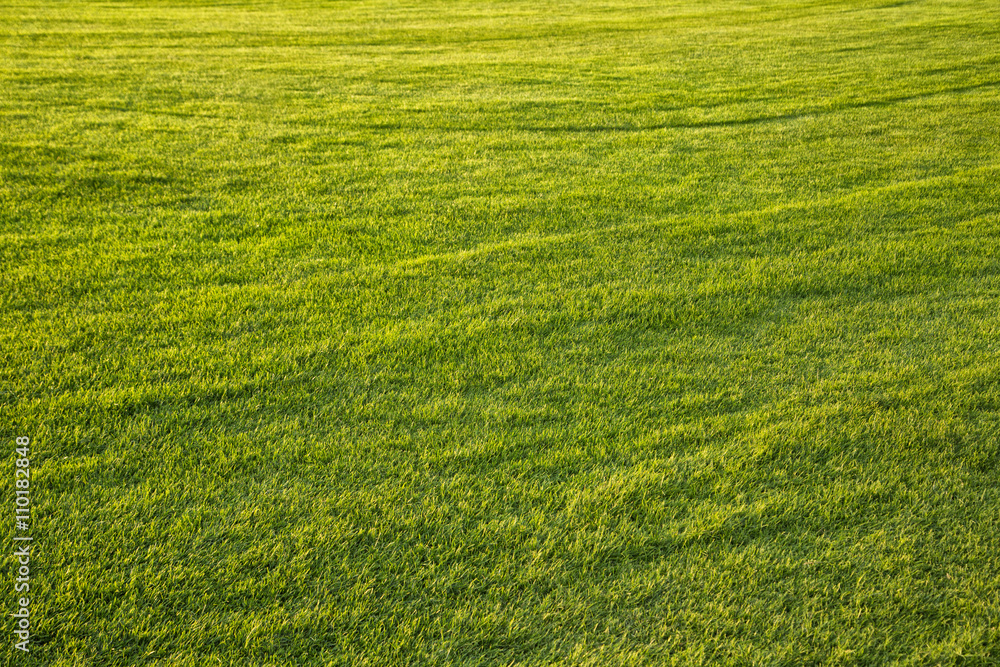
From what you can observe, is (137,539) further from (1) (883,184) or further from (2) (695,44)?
(2) (695,44)

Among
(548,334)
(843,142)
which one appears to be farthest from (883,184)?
(548,334)

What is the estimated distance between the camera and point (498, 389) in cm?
346

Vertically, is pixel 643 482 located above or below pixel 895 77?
below

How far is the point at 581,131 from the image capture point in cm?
771

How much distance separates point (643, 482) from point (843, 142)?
5.72 metres

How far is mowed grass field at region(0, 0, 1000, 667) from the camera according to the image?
2.39 meters

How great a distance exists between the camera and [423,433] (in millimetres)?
3146

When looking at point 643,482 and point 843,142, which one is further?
point 843,142

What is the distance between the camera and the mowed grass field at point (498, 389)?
2.39 meters

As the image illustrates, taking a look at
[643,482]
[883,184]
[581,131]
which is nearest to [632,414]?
[643,482]

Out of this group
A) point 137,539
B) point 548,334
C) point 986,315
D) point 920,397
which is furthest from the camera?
point 986,315

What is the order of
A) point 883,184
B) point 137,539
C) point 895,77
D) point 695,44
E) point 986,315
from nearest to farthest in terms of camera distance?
point 137,539, point 986,315, point 883,184, point 895,77, point 695,44

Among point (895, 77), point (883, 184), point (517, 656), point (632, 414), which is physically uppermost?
point (895, 77)

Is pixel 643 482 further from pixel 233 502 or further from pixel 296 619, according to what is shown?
pixel 233 502
